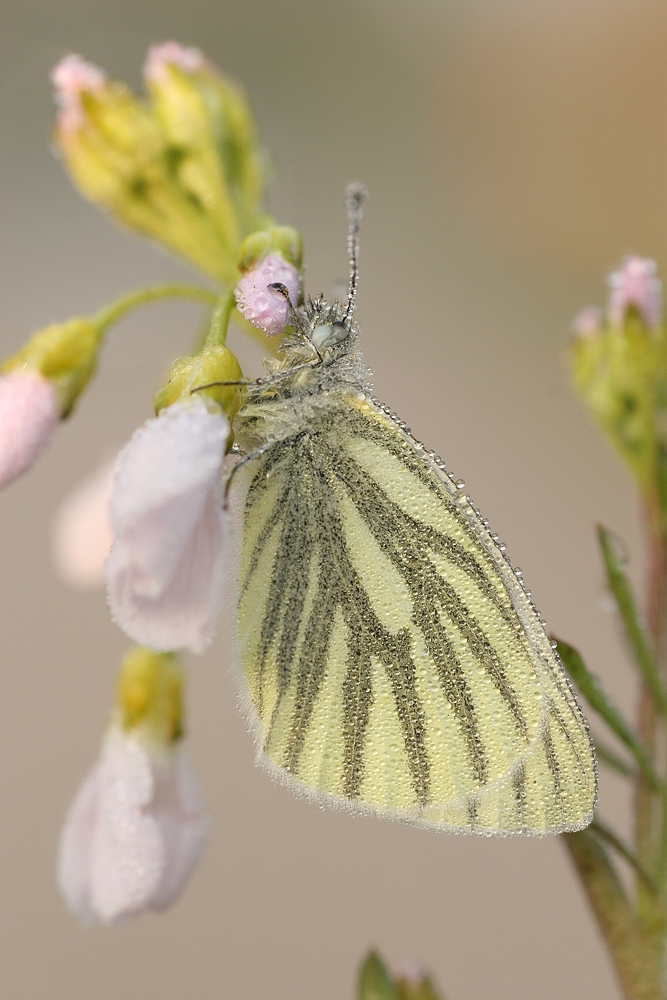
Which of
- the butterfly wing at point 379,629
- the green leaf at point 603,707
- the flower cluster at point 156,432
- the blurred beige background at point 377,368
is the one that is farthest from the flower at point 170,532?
the blurred beige background at point 377,368

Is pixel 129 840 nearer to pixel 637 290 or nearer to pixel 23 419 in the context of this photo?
pixel 23 419

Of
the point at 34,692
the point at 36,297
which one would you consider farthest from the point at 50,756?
the point at 36,297

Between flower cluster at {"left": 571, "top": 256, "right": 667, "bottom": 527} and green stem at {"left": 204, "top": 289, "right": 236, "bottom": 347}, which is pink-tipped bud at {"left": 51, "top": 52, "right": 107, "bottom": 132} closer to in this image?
green stem at {"left": 204, "top": 289, "right": 236, "bottom": 347}

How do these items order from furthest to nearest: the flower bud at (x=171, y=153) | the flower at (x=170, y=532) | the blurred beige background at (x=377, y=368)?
the blurred beige background at (x=377, y=368) → the flower bud at (x=171, y=153) → the flower at (x=170, y=532)

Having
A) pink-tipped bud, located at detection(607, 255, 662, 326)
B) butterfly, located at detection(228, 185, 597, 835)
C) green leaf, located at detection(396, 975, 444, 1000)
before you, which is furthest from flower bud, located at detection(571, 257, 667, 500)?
green leaf, located at detection(396, 975, 444, 1000)

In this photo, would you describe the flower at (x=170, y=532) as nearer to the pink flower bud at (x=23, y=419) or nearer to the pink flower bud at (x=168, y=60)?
the pink flower bud at (x=23, y=419)
